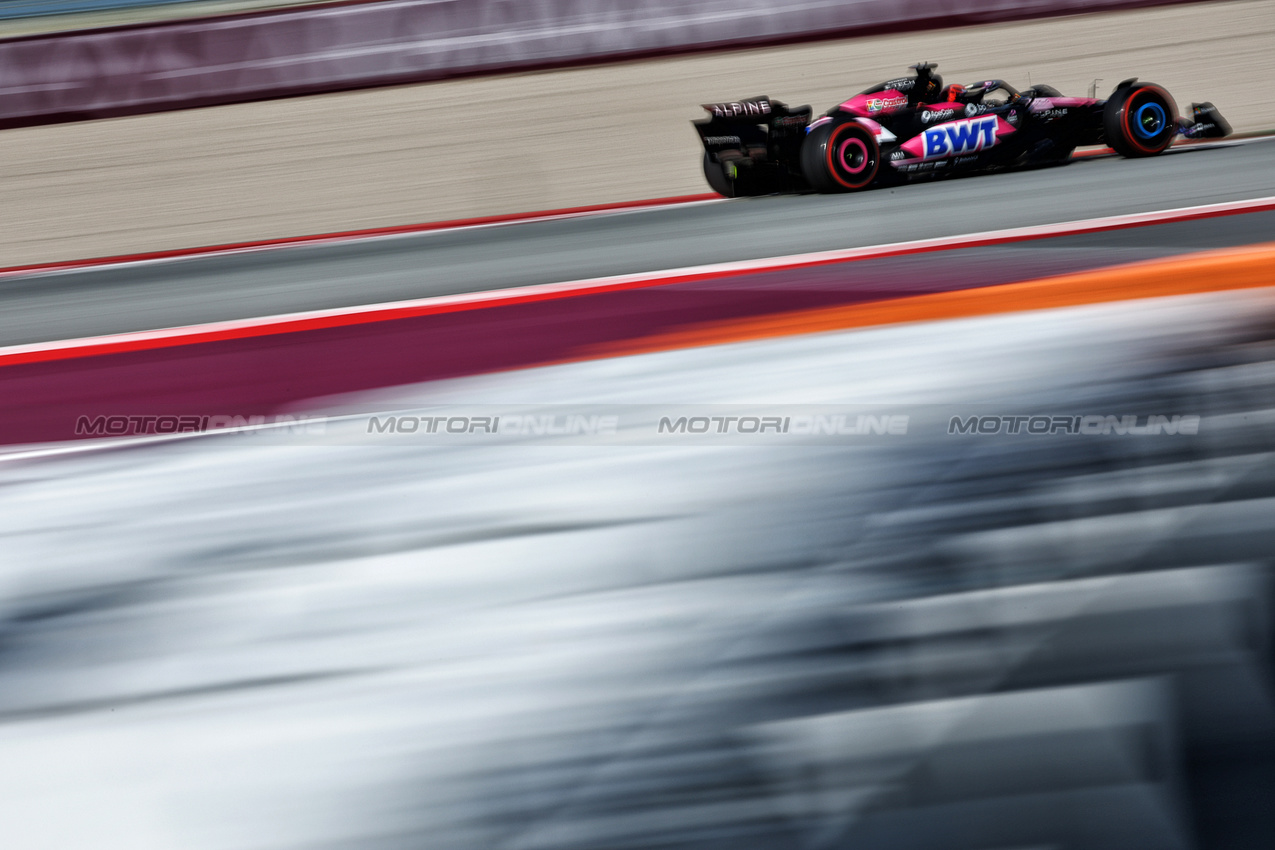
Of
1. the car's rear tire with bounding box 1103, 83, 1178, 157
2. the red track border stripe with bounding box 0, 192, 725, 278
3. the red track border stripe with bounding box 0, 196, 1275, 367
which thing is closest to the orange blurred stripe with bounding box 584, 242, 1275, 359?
→ the red track border stripe with bounding box 0, 196, 1275, 367

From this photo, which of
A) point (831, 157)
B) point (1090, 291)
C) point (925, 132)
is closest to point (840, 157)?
point (831, 157)

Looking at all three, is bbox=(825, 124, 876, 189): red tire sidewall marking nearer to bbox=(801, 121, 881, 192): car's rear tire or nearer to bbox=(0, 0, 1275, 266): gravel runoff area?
bbox=(801, 121, 881, 192): car's rear tire

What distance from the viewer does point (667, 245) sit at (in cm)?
440

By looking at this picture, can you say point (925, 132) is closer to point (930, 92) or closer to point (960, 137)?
point (960, 137)

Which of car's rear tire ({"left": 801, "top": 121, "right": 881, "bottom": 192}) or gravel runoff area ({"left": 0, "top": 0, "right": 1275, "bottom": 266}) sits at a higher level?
gravel runoff area ({"left": 0, "top": 0, "right": 1275, "bottom": 266})

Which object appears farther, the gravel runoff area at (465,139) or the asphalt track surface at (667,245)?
the gravel runoff area at (465,139)

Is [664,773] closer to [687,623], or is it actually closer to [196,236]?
[687,623]

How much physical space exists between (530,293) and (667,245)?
3.56 feet

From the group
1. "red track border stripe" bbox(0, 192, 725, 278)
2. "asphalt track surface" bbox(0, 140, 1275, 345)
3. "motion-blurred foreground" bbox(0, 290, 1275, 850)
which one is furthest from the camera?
"red track border stripe" bbox(0, 192, 725, 278)

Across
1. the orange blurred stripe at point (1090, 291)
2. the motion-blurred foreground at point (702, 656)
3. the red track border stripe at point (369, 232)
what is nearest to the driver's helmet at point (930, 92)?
the red track border stripe at point (369, 232)

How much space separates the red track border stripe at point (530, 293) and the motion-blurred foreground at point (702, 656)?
2.50 m

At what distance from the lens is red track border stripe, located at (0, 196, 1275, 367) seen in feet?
10.9

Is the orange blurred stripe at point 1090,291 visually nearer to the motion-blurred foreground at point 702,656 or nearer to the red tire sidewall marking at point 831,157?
the motion-blurred foreground at point 702,656

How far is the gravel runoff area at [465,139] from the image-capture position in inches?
348
